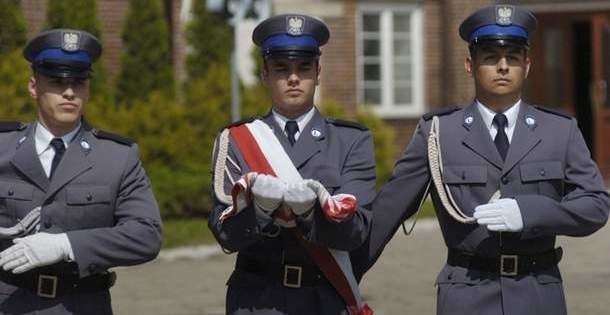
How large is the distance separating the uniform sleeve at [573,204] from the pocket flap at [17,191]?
180cm

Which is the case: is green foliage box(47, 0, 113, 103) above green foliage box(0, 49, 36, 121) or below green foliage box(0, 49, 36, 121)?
above

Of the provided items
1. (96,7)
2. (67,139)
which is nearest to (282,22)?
(67,139)

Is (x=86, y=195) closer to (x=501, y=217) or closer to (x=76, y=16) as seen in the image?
(x=501, y=217)

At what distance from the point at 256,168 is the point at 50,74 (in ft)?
2.81

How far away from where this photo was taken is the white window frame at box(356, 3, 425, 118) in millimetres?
19844

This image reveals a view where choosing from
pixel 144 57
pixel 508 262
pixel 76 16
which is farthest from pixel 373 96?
pixel 508 262

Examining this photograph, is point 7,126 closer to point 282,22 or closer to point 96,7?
point 282,22

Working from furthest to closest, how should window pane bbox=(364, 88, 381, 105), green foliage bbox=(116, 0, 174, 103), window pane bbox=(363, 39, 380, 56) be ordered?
window pane bbox=(364, 88, 381, 105) < window pane bbox=(363, 39, 380, 56) < green foliage bbox=(116, 0, 174, 103)

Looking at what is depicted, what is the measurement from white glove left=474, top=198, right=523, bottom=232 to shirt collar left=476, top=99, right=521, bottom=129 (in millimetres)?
471

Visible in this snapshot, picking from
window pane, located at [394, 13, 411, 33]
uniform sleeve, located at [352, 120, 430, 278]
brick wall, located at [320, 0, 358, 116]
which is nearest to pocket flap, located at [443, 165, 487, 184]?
uniform sleeve, located at [352, 120, 430, 278]

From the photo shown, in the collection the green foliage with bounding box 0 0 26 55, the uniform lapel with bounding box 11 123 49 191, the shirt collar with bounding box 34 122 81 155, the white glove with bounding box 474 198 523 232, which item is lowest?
the white glove with bounding box 474 198 523 232

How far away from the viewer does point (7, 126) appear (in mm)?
5473

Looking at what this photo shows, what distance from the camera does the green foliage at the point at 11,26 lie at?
1556 centimetres

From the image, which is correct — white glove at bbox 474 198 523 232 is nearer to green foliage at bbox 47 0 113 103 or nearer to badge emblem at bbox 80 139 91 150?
badge emblem at bbox 80 139 91 150
